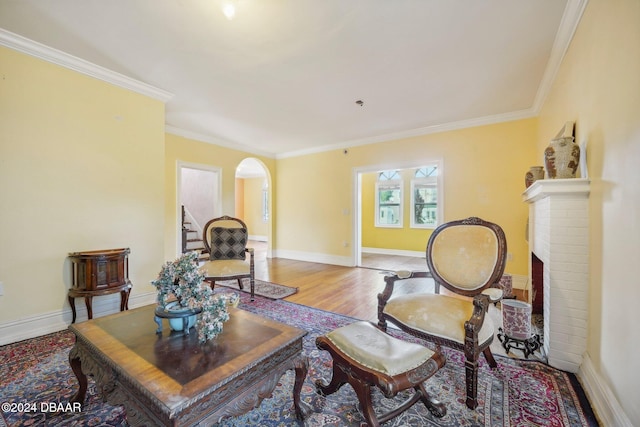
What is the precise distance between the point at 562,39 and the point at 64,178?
4.81m

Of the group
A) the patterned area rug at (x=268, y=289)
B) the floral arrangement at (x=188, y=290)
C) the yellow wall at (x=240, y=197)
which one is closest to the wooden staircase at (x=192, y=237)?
the patterned area rug at (x=268, y=289)

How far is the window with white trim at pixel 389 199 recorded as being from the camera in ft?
24.3

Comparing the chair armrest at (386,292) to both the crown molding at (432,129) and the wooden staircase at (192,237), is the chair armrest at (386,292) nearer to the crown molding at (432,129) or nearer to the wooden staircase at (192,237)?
the crown molding at (432,129)

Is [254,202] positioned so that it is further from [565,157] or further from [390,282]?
[565,157]

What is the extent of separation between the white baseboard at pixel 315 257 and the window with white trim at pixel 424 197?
104 inches

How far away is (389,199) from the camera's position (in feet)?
24.9

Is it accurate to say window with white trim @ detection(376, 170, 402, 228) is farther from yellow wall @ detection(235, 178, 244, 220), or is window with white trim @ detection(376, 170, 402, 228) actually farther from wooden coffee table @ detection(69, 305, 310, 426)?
wooden coffee table @ detection(69, 305, 310, 426)

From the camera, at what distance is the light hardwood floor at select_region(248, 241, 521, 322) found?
316 cm

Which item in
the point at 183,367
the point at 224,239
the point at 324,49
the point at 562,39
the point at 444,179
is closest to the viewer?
the point at 183,367

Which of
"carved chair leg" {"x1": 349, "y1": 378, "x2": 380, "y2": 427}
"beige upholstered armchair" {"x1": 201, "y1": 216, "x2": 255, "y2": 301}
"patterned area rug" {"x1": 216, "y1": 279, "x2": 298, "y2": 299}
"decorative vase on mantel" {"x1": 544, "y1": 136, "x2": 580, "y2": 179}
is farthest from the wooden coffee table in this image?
"decorative vase on mantel" {"x1": 544, "y1": 136, "x2": 580, "y2": 179}

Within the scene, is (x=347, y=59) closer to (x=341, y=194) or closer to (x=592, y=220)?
(x=592, y=220)

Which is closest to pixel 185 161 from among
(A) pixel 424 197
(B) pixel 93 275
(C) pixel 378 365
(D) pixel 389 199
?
(B) pixel 93 275

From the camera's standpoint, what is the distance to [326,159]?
5.97 metres

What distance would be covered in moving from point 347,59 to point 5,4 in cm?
272
